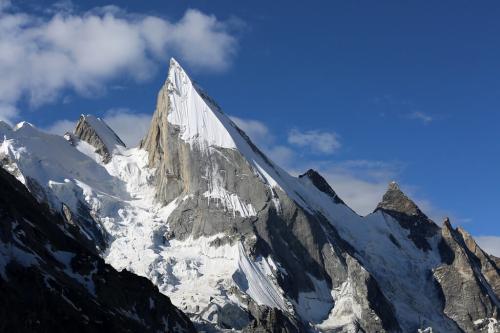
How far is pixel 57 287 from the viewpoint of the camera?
485ft

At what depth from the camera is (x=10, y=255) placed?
488 feet

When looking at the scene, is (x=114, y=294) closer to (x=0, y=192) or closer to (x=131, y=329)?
(x=131, y=329)

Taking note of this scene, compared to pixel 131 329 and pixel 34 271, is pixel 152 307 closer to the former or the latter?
pixel 131 329

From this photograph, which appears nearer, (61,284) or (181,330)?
(61,284)

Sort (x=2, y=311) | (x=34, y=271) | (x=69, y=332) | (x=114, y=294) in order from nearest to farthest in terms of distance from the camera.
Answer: (x=2, y=311) < (x=69, y=332) < (x=34, y=271) < (x=114, y=294)

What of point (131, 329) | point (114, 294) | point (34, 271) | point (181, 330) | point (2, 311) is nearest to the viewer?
point (2, 311)

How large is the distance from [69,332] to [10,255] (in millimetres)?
18750

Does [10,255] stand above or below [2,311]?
above

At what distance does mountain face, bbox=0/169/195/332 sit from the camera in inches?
5379

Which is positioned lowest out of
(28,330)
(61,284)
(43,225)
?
(28,330)

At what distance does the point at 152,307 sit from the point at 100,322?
Answer: 37615mm

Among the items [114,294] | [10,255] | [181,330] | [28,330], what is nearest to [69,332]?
[28,330]

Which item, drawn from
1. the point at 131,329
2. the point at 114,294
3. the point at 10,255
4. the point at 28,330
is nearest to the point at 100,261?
the point at 114,294

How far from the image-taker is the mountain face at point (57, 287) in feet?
448
